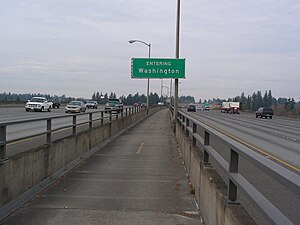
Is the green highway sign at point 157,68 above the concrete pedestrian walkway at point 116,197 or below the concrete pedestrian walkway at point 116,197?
above

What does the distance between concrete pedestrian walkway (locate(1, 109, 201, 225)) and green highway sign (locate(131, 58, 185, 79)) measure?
21915 mm

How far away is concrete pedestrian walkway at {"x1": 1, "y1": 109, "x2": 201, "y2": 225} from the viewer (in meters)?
6.38

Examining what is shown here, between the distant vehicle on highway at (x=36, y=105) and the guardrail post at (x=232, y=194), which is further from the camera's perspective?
the distant vehicle on highway at (x=36, y=105)

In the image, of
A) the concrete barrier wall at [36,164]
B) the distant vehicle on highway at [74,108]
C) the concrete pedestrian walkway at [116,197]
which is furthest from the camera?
the distant vehicle on highway at [74,108]

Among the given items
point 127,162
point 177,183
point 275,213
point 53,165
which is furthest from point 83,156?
point 275,213

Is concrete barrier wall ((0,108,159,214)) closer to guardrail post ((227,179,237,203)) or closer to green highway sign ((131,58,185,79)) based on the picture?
guardrail post ((227,179,237,203))

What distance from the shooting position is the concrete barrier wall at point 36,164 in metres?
6.56

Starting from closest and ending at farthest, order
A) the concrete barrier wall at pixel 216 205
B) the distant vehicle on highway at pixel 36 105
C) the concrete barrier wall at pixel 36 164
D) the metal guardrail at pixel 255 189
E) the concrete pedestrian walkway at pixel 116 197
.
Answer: the metal guardrail at pixel 255 189 → the concrete barrier wall at pixel 216 205 → the concrete pedestrian walkway at pixel 116 197 → the concrete barrier wall at pixel 36 164 → the distant vehicle on highway at pixel 36 105

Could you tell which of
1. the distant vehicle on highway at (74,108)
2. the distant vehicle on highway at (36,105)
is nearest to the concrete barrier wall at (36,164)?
the distant vehicle on highway at (36,105)

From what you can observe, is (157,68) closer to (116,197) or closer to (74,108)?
(74,108)

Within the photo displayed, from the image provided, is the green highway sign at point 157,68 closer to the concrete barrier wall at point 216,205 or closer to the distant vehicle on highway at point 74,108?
the distant vehicle on highway at point 74,108

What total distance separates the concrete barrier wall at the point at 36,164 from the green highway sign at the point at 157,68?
20819 mm

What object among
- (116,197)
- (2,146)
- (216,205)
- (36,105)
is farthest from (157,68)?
(216,205)

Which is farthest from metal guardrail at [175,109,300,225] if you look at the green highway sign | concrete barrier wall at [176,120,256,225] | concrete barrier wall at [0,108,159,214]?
the green highway sign
